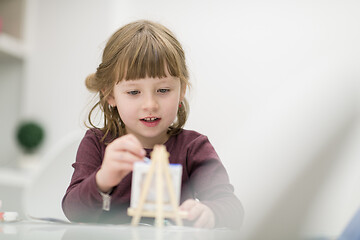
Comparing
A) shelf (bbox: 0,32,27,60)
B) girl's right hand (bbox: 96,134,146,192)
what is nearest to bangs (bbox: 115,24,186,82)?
girl's right hand (bbox: 96,134,146,192)

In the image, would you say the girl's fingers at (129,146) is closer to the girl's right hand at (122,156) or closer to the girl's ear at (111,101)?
the girl's right hand at (122,156)

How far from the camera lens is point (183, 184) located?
1.02m

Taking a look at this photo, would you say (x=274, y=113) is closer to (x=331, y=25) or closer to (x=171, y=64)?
(x=171, y=64)

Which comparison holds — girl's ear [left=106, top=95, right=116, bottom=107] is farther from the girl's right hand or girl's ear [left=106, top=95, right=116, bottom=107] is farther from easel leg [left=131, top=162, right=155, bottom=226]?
easel leg [left=131, top=162, right=155, bottom=226]

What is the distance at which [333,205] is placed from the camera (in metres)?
0.95

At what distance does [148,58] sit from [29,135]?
7.61 ft

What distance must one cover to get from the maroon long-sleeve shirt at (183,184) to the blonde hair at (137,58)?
0.04 metres

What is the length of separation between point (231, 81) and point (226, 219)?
2.12m

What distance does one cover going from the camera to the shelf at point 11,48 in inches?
114

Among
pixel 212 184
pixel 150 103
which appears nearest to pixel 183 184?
pixel 212 184

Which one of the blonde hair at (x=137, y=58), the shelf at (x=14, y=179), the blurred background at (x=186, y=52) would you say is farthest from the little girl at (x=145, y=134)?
the shelf at (x=14, y=179)

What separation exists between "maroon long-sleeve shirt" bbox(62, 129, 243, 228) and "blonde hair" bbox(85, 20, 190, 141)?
0.14 ft

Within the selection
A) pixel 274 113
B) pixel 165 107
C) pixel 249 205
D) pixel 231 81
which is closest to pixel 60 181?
pixel 165 107

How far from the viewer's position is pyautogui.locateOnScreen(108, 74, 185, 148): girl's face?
34.9 inches
